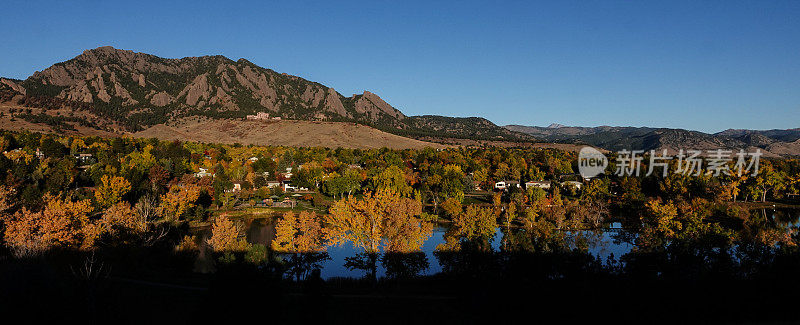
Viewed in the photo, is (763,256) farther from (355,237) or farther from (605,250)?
(355,237)

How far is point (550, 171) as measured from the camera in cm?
10519

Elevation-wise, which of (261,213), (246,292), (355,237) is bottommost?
(261,213)

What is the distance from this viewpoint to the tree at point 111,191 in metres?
52.6

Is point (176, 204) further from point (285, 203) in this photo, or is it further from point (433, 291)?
point (433, 291)

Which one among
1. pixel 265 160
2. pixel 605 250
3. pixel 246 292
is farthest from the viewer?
pixel 265 160

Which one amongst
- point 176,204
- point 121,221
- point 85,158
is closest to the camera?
point 121,221

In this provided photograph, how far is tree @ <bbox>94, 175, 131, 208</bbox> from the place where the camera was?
52625 millimetres

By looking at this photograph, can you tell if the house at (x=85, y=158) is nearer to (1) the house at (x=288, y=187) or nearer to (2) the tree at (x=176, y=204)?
(1) the house at (x=288, y=187)

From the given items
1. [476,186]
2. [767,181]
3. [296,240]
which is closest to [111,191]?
[296,240]

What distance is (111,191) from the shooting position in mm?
54562

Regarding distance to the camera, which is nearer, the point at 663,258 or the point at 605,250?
the point at 663,258

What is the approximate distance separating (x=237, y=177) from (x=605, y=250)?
6617 cm

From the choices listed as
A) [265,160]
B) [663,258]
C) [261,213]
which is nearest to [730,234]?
[663,258]

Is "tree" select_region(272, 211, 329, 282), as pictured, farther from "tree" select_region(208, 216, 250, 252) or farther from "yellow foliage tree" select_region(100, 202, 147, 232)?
"yellow foliage tree" select_region(100, 202, 147, 232)
